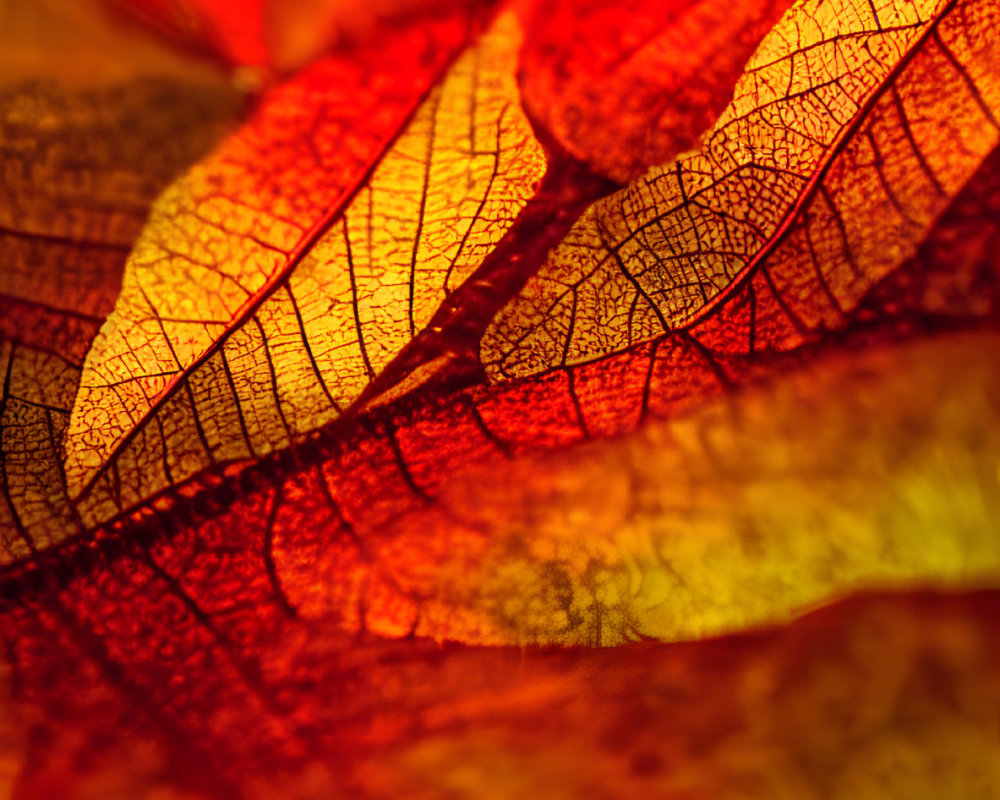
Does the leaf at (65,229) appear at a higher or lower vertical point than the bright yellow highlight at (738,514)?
higher

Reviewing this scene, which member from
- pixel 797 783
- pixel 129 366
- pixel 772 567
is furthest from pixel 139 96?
pixel 797 783

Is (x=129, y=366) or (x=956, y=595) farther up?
(x=129, y=366)

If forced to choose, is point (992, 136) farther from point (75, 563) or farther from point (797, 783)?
point (75, 563)

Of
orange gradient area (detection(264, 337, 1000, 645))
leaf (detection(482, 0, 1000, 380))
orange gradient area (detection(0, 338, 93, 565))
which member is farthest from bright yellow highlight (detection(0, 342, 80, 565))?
leaf (detection(482, 0, 1000, 380))

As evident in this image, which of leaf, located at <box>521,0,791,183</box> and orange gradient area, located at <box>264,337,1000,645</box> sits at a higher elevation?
leaf, located at <box>521,0,791,183</box>

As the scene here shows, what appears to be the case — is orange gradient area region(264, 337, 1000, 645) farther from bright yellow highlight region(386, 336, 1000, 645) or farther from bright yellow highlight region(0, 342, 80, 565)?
bright yellow highlight region(0, 342, 80, 565)

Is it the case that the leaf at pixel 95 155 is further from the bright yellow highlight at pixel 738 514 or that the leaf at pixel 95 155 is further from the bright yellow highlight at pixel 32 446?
the bright yellow highlight at pixel 738 514

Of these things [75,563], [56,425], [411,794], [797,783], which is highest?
[56,425]

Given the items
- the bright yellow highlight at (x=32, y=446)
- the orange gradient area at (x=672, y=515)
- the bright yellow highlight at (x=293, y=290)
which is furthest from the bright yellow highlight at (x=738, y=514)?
the bright yellow highlight at (x=32, y=446)
